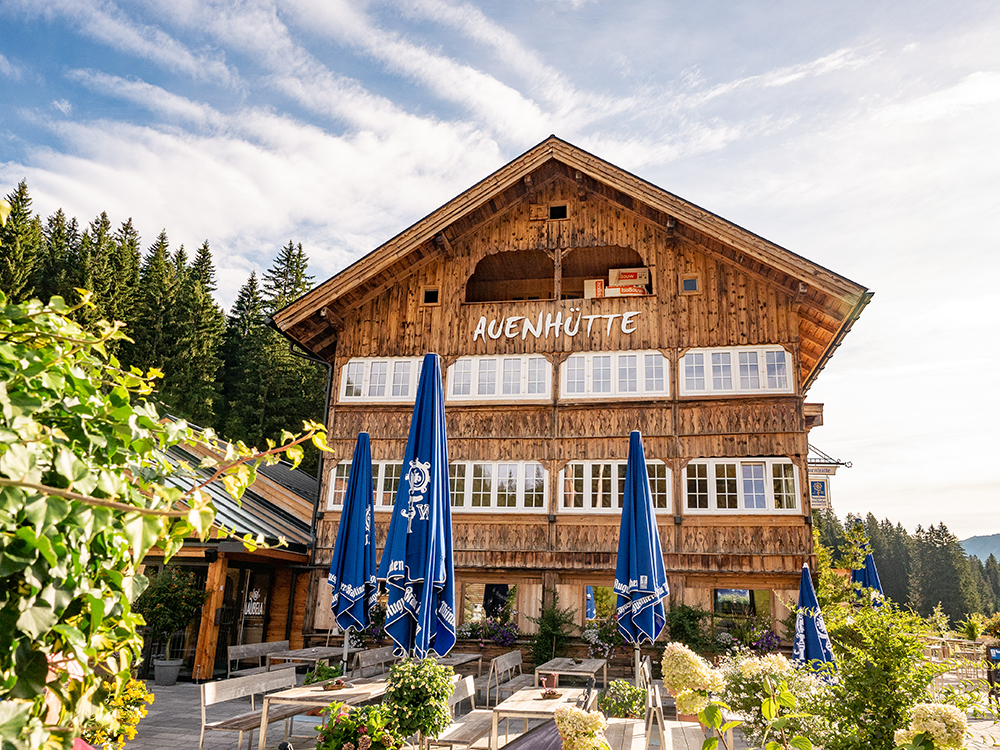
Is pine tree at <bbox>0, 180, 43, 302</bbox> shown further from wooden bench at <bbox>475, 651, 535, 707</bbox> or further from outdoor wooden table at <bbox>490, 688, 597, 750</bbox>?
outdoor wooden table at <bbox>490, 688, 597, 750</bbox>

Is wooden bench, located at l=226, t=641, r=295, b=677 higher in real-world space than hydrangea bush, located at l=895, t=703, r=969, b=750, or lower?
lower

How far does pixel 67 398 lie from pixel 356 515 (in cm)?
971

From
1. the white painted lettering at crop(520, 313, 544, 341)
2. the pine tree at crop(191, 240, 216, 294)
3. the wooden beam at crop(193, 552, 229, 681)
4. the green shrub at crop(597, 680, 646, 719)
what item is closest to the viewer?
the green shrub at crop(597, 680, 646, 719)

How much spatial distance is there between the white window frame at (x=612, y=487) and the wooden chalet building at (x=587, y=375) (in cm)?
5

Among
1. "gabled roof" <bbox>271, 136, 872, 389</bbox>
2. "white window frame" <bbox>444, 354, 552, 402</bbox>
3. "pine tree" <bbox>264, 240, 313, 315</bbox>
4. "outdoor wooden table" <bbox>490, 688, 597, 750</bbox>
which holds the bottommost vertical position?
"outdoor wooden table" <bbox>490, 688, 597, 750</bbox>

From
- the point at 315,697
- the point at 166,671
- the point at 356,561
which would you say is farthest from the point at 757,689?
the point at 166,671

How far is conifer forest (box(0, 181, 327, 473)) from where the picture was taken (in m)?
30.8

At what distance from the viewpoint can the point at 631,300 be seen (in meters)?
17.1

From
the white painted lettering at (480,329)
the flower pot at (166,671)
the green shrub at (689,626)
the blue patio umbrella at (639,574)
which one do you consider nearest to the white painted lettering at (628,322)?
the white painted lettering at (480,329)

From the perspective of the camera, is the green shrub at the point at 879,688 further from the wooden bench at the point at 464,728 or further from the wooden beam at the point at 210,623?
the wooden beam at the point at 210,623

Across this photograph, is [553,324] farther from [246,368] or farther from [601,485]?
[246,368]

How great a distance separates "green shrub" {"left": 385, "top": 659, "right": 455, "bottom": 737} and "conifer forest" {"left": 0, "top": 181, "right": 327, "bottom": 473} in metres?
23.9

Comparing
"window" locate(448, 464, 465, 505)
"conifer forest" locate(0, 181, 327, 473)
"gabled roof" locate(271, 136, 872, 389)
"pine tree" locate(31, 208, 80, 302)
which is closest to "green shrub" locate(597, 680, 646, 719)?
"window" locate(448, 464, 465, 505)

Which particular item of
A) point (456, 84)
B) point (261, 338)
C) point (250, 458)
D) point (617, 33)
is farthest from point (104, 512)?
point (261, 338)
